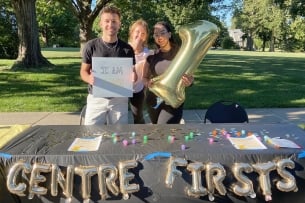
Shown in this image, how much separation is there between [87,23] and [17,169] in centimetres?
1875

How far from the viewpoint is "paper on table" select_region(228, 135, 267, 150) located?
9.55 ft

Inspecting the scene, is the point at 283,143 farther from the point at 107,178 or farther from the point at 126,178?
the point at 107,178

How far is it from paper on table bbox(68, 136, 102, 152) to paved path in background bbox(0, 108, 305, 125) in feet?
12.1

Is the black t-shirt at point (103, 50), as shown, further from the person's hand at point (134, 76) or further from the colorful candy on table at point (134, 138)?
the colorful candy on table at point (134, 138)

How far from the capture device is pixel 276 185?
2.78 m

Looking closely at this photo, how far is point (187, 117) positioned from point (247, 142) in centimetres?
432

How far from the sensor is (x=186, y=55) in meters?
3.53

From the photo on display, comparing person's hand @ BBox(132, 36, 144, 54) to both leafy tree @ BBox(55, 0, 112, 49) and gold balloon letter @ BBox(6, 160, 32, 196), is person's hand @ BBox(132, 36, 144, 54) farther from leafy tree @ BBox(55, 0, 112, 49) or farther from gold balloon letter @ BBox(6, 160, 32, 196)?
leafy tree @ BBox(55, 0, 112, 49)

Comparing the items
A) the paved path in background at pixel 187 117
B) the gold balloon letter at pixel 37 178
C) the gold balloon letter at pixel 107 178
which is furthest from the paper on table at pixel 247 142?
the paved path in background at pixel 187 117

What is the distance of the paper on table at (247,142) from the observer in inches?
115

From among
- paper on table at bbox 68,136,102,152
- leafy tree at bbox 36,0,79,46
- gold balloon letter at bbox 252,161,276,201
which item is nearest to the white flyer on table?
paper on table at bbox 68,136,102,152

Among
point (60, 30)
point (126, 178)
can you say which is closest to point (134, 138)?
point (126, 178)

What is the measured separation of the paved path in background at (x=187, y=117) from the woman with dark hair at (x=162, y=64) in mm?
2756

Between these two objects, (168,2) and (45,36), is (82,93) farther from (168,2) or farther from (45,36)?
(45,36)
